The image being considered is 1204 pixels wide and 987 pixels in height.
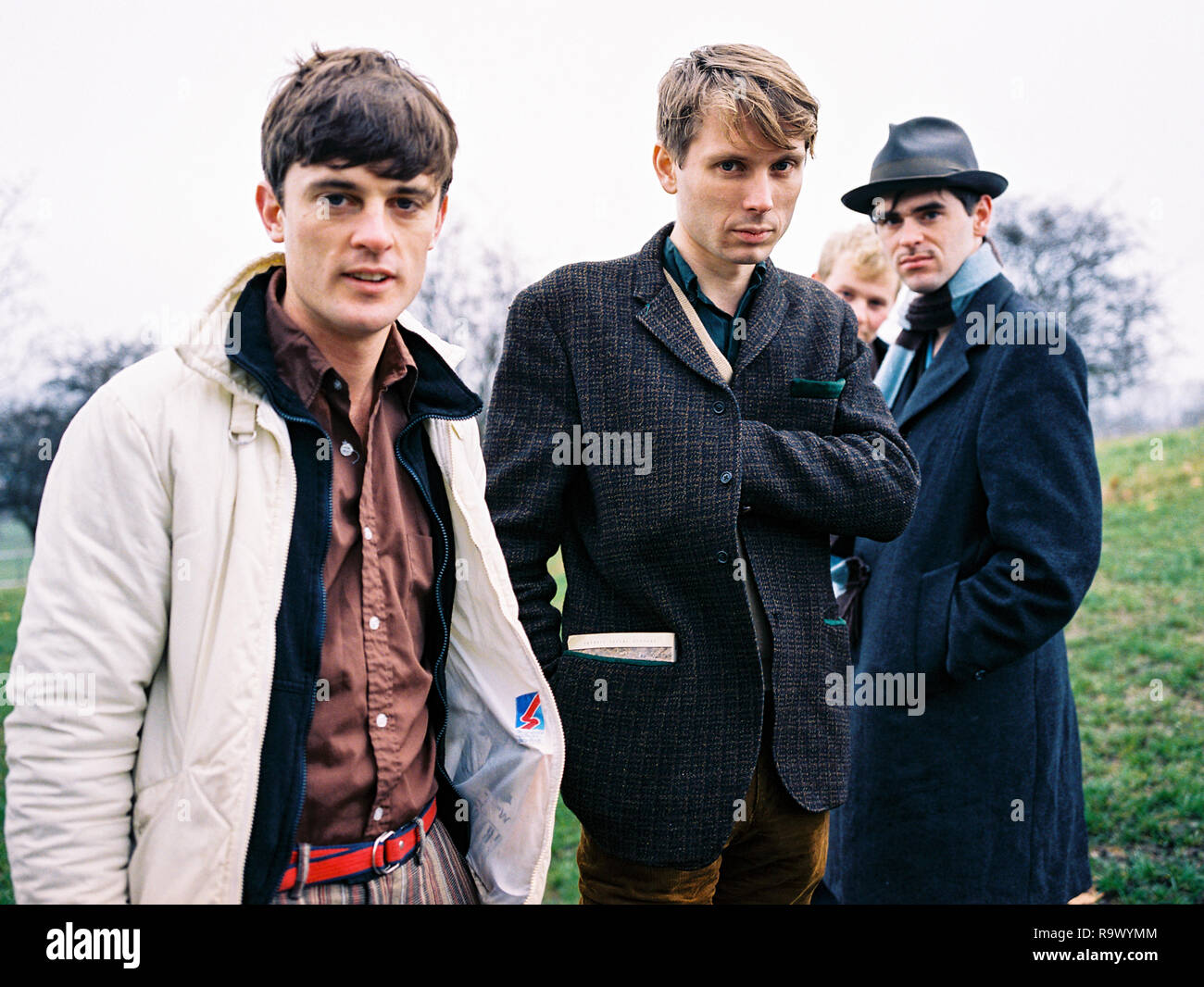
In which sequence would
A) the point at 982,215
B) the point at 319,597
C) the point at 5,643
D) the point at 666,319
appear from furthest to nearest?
the point at 5,643 < the point at 982,215 < the point at 666,319 < the point at 319,597

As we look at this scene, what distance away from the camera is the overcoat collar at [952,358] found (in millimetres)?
2740

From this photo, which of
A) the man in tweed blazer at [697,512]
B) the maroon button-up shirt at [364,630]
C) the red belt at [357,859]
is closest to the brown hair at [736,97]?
the man in tweed blazer at [697,512]

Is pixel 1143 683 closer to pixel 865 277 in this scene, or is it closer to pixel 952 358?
pixel 865 277

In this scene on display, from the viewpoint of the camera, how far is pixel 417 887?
1.71 metres

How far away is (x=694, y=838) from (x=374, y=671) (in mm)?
784

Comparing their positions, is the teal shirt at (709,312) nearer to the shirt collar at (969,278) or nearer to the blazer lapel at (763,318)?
the blazer lapel at (763,318)

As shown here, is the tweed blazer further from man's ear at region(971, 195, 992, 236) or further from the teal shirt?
man's ear at region(971, 195, 992, 236)

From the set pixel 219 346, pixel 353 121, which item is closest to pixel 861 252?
pixel 353 121

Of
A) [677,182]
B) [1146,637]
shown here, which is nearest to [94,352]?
[677,182]

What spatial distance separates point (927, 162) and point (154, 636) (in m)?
2.49

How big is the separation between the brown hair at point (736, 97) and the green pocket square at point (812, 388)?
51 cm

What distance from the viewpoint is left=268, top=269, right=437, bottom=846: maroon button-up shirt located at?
1598 millimetres

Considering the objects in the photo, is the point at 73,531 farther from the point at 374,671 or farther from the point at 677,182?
the point at 677,182

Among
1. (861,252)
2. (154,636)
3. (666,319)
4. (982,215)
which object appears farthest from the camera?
(861,252)
